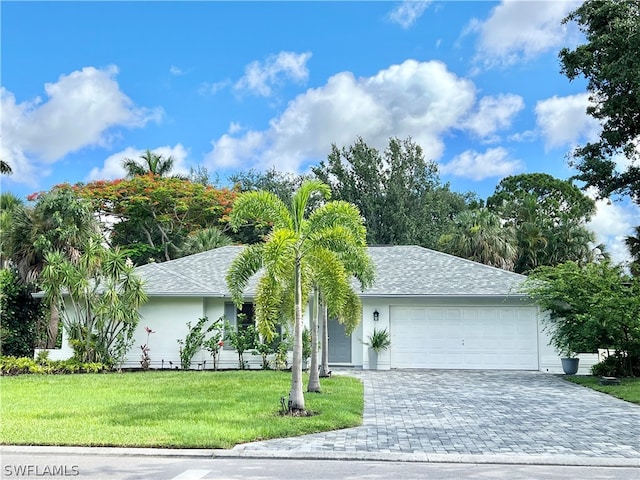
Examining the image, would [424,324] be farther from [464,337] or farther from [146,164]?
[146,164]

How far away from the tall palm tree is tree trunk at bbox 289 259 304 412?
30.4 m

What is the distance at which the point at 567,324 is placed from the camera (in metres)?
17.4

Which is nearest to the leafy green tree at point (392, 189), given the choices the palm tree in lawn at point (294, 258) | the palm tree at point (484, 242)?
the palm tree at point (484, 242)

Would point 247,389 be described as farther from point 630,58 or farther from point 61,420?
point 630,58

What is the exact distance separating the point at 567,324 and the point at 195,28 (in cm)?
1394

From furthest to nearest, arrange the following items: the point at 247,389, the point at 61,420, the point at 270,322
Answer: the point at 247,389 < the point at 270,322 < the point at 61,420

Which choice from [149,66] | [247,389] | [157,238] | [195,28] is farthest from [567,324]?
[157,238]

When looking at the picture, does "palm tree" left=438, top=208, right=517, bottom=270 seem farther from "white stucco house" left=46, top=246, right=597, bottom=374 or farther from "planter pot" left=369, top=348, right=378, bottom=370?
"planter pot" left=369, top=348, right=378, bottom=370

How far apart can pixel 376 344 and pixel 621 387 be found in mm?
7442

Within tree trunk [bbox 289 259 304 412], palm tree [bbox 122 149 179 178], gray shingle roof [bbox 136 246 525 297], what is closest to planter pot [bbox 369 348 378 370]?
gray shingle roof [bbox 136 246 525 297]

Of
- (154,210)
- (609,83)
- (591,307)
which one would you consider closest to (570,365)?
(591,307)

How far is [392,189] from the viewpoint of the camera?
37875 mm

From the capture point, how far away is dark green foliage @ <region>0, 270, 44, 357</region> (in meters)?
20.5

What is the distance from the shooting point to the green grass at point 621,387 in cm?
1316
